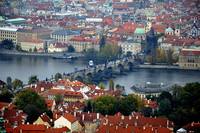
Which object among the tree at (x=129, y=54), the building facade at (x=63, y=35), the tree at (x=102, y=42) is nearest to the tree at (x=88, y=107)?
the tree at (x=129, y=54)

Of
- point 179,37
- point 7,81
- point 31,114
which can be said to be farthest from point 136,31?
point 31,114

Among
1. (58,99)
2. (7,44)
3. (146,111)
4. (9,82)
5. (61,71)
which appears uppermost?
(146,111)

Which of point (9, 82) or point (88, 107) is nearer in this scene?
point (88, 107)

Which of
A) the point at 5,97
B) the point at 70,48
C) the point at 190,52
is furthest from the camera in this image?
the point at 70,48

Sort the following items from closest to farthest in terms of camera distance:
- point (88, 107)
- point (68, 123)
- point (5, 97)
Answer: point (68, 123), point (88, 107), point (5, 97)

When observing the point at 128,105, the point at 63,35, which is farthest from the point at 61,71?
the point at 128,105

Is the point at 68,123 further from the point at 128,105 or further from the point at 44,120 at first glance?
the point at 128,105

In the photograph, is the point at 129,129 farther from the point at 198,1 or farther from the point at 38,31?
the point at 198,1
